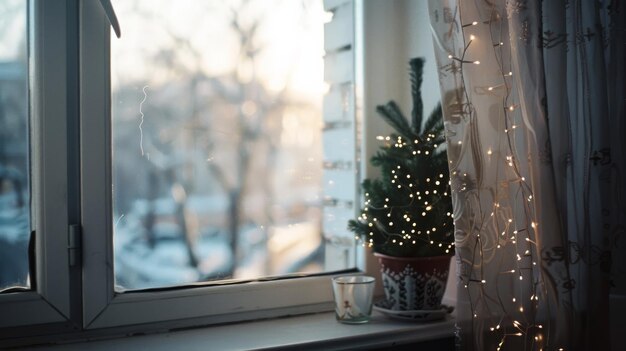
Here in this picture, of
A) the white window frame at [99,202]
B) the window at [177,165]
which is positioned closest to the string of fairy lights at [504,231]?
the window at [177,165]

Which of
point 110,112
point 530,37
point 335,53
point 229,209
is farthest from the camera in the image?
point 335,53

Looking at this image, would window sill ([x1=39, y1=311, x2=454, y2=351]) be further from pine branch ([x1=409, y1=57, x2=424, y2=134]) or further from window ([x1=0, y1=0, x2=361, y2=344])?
pine branch ([x1=409, y1=57, x2=424, y2=134])

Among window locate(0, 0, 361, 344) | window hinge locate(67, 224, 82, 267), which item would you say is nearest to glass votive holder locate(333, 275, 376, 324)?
window locate(0, 0, 361, 344)

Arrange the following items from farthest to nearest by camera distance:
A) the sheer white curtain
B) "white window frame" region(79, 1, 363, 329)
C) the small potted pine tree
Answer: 1. the small potted pine tree
2. "white window frame" region(79, 1, 363, 329)
3. the sheer white curtain

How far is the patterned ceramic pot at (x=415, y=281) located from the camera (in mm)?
1565

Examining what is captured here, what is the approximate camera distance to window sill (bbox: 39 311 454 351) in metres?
1.40

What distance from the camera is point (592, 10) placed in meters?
1.39

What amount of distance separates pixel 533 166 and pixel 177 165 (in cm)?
77

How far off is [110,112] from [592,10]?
3.34ft

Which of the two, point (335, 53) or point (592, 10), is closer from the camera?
point (592, 10)

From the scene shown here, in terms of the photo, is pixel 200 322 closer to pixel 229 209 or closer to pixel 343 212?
pixel 229 209

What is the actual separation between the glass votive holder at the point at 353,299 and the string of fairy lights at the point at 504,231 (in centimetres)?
28

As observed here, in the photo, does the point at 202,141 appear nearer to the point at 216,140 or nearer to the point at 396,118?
the point at 216,140

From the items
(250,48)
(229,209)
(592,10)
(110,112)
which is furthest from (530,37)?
(110,112)
